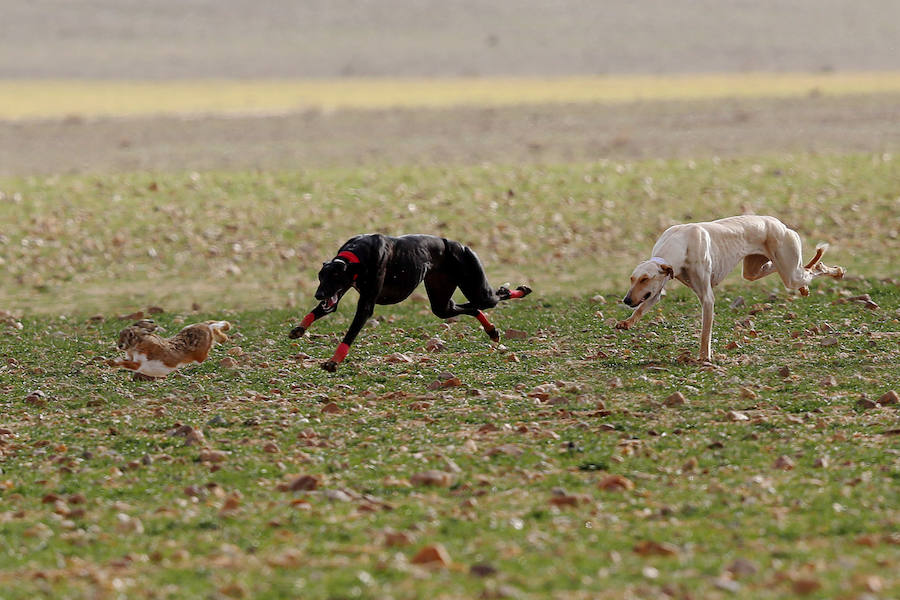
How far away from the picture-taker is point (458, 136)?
3569cm

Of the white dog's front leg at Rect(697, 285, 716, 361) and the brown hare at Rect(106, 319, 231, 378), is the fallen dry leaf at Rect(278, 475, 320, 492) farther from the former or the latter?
the white dog's front leg at Rect(697, 285, 716, 361)

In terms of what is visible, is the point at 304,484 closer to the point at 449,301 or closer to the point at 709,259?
the point at 449,301

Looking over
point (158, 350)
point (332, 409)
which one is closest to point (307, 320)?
point (332, 409)

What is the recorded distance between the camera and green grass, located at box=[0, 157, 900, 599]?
686 centimetres

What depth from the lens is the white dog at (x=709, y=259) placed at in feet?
39.1

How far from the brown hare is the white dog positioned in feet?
13.6

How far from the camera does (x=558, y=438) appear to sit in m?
9.47

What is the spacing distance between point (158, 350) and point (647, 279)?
4735 millimetres

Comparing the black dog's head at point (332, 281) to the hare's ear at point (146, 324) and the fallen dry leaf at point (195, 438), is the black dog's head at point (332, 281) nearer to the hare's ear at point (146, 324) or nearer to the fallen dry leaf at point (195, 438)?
the fallen dry leaf at point (195, 438)

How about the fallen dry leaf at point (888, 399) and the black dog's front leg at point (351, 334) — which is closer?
the fallen dry leaf at point (888, 399)

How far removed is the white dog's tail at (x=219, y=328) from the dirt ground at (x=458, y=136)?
16125 millimetres

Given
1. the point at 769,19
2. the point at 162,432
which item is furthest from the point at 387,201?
the point at 769,19

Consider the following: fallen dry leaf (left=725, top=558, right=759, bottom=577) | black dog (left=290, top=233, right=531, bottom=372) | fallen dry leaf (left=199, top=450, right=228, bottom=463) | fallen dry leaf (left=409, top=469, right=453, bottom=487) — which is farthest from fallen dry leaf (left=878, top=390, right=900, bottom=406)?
fallen dry leaf (left=199, top=450, right=228, bottom=463)

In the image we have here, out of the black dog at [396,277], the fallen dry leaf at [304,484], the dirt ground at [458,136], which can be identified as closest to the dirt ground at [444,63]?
the dirt ground at [458,136]
